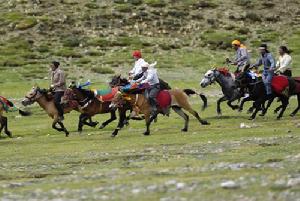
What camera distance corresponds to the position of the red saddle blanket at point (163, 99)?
30.5 m

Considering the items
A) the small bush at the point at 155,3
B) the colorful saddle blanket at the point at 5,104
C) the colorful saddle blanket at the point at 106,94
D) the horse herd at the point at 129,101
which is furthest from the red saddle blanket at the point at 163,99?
the small bush at the point at 155,3

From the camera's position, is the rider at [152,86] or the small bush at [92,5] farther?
the small bush at [92,5]

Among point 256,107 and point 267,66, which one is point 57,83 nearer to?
point 256,107

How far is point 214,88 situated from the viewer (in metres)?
56.1

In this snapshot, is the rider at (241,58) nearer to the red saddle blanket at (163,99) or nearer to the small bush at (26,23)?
the red saddle blanket at (163,99)

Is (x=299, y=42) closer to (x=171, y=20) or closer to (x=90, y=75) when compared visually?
(x=171, y=20)

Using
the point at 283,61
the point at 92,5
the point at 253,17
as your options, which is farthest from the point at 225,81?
the point at 92,5

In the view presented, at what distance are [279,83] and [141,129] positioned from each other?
628cm

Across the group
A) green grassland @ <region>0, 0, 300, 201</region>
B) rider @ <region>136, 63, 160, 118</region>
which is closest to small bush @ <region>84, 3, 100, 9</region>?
green grassland @ <region>0, 0, 300, 201</region>

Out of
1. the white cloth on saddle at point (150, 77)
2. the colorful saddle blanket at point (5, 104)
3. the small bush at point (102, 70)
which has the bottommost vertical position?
the small bush at point (102, 70)

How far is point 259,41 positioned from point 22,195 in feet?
251

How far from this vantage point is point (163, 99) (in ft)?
100

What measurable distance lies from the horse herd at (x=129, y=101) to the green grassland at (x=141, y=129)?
58 centimetres

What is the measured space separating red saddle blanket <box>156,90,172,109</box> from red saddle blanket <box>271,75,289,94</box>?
5.89 metres
